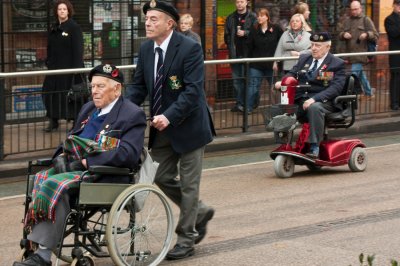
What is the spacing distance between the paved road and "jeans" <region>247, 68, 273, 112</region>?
1509 mm

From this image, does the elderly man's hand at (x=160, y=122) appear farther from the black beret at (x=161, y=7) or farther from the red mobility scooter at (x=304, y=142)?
the red mobility scooter at (x=304, y=142)

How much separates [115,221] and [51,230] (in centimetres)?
43

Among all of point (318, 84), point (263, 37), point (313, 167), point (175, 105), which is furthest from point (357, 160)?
point (175, 105)

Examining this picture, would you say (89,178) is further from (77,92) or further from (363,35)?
(363,35)

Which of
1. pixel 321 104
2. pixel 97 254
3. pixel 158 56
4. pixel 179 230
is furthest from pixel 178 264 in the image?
pixel 321 104

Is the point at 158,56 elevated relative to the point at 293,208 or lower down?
elevated

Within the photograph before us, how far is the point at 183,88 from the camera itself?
8.30m

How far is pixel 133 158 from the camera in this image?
7.69m

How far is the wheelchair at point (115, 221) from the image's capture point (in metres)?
7.41

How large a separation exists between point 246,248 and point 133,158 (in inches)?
60.9

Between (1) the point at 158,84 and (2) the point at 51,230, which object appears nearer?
(2) the point at 51,230

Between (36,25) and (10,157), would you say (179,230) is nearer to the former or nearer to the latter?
(10,157)

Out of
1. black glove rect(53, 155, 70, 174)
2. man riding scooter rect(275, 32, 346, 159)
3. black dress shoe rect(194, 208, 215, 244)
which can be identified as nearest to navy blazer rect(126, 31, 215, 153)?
black dress shoe rect(194, 208, 215, 244)

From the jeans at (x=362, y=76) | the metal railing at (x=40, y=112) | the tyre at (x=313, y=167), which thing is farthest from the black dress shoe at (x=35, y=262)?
the jeans at (x=362, y=76)
